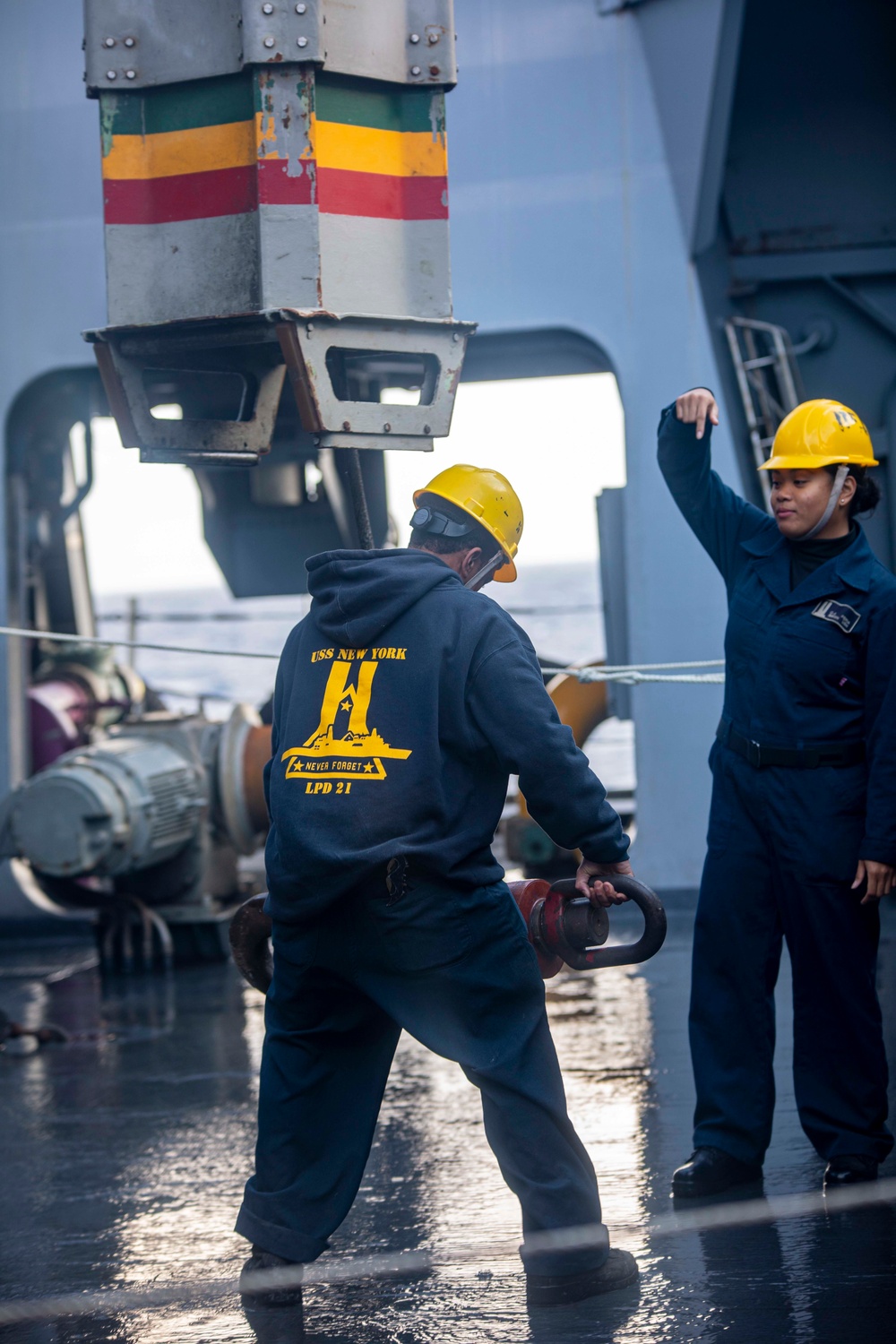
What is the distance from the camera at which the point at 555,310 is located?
748cm

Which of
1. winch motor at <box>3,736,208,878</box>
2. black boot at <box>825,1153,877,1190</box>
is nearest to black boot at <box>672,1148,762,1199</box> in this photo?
black boot at <box>825,1153,877,1190</box>

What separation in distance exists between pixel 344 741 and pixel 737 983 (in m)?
1.37

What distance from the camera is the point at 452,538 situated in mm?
3061

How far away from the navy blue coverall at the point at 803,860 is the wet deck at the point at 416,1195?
231 millimetres

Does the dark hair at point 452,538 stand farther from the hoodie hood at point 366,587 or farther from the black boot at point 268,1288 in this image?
the black boot at point 268,1288

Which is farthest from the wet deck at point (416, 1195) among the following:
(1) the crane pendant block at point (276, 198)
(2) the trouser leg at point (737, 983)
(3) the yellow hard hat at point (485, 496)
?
(1) the crane pendant block at point (276, 198)

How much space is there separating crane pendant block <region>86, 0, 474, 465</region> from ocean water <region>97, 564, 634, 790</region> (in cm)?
1938

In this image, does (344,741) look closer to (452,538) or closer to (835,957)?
(452,538)

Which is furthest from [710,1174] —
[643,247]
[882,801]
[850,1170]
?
[643,247]

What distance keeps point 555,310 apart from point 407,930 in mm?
5272

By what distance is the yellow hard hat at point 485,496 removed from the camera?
10.1 feet

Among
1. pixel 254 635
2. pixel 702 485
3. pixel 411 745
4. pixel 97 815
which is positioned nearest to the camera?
pixel 411 745

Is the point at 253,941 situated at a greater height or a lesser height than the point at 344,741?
lesser

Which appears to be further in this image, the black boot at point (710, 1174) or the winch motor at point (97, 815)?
the winch motor at point (97, 815)
